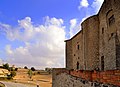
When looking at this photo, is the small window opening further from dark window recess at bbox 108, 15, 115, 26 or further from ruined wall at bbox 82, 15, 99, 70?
ruined wall at bbox 82, 15, 99, 70


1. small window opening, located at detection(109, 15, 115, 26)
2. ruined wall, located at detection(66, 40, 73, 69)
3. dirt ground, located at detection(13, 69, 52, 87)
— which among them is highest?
small window opening, located at detection(109, 15, 115, 26)

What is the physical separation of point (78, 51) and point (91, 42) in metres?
5.19

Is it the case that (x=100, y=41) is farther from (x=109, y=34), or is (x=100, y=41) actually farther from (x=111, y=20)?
(x=111, y=20)

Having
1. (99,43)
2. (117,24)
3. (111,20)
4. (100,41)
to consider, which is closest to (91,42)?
(99,43)

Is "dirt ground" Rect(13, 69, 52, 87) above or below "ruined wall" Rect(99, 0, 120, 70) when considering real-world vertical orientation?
below

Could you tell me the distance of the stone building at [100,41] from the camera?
21094 mm

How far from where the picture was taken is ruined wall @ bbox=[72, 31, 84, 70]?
30.5 metres

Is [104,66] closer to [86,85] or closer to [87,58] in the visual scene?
[87,58]

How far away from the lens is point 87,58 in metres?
27.9

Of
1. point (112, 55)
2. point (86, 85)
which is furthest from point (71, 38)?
point (86, 85)

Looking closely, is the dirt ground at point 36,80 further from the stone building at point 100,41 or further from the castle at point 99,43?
the castle at point 99,43

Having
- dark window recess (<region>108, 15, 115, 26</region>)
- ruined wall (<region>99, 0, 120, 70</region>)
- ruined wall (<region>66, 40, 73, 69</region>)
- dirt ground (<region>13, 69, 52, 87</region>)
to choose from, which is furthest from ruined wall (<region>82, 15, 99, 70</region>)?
dirt ground (<region>13, 69, 52, 87</region>)

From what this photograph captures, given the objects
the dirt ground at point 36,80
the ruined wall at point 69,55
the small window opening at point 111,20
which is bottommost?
the dirt ground at point 36,80

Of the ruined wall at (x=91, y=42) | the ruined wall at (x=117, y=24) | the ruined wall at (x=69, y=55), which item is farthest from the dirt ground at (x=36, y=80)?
the ruined wall at (x=117, y=24)
